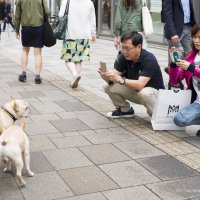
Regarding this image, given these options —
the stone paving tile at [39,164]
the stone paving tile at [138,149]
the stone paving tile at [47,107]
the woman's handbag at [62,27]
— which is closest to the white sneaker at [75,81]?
the woman's handbag at [62,27]

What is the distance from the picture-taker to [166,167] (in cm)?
391

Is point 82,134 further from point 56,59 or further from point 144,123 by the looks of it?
point 56,59

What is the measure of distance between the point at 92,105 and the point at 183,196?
3.15 meters

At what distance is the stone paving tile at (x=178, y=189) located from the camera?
10.9 ft

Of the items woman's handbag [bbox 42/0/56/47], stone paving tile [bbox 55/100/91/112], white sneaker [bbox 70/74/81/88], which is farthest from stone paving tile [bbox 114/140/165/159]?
woman's handbag [bbox 42/0/56/47]

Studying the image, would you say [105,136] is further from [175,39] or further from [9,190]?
[175,39]

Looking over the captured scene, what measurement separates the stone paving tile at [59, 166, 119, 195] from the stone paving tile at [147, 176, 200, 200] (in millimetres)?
342

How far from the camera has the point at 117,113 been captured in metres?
5.60

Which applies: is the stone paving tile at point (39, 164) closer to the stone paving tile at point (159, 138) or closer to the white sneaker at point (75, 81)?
the stone paving tile at point (159, 138)

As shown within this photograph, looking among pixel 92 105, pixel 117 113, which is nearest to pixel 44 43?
pixel 92 105

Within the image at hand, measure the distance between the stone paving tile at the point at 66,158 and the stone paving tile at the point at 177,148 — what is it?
2.78 feet

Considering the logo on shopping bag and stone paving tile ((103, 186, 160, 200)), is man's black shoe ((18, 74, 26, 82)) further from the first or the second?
stone paving tile ((103, 186, 160, 200))

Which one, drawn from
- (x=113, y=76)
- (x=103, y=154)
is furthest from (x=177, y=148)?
(x=113, y=76)

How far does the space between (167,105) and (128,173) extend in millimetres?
1359
